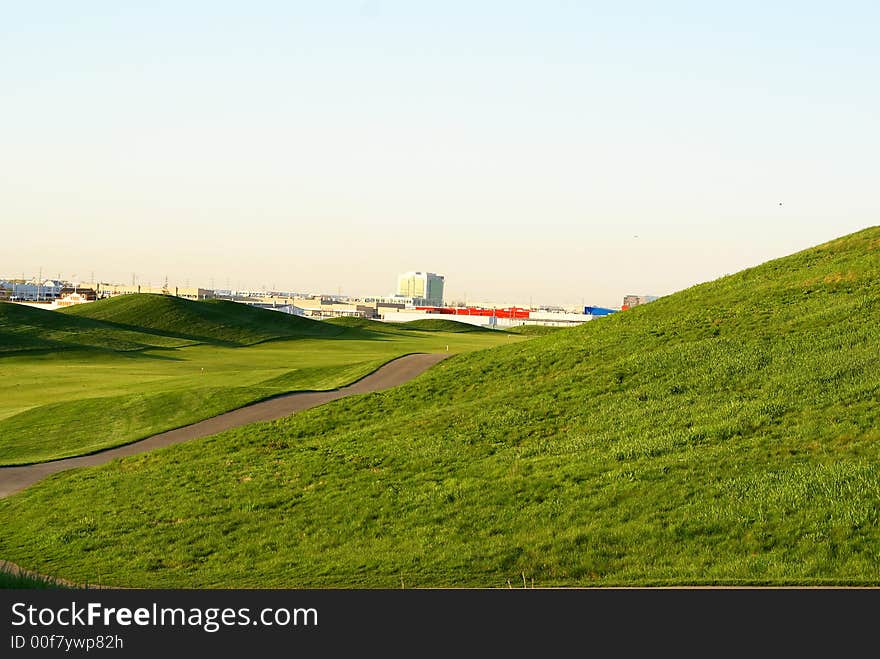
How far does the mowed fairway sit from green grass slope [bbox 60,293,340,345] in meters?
19.0

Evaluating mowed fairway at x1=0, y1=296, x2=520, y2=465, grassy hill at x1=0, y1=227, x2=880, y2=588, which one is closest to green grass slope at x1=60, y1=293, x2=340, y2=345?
mowed fairway at x1=0, y1=296, x2=520, y2=465

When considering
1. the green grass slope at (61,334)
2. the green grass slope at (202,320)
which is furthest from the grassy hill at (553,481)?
the green grass slope at (202,320)

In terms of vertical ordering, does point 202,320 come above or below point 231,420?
above

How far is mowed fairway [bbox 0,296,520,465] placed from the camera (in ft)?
121

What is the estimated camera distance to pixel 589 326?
42.9 metres

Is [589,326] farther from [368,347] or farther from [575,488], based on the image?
[368,347]

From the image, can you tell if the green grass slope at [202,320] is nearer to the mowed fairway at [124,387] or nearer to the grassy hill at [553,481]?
the mowed fairway at [124,387]

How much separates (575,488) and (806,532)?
523 cm

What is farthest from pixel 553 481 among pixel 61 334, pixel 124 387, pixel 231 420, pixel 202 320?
pixel 202 320

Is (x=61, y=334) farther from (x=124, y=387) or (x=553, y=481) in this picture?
(x=553, y=481)

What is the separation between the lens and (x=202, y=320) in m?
108

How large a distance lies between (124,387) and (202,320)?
2300 inches

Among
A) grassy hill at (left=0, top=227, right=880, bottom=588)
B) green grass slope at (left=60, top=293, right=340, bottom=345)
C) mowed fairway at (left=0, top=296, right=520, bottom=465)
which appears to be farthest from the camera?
green grass slope at (left=60, top=293, right=340, bottom=345)

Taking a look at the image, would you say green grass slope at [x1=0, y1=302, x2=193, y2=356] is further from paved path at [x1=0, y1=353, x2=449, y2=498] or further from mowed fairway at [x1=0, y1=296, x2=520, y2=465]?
paved path at [x1=0, y1=353, x2=449, y2=498]
